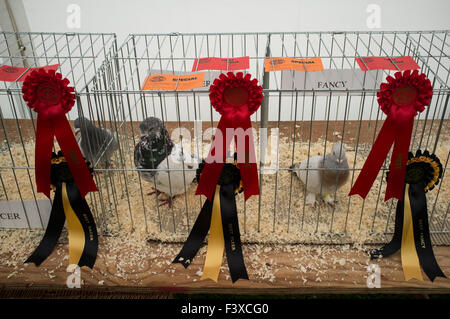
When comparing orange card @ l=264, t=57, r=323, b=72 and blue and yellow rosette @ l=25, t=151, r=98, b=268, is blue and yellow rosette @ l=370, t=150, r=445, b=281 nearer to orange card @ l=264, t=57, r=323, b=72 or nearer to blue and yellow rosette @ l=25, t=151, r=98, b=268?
orange card @ l=264, t=57, r=323, b=72

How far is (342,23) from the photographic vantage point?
2.05 meters

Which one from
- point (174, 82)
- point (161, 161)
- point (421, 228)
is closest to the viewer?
point (174, 82)

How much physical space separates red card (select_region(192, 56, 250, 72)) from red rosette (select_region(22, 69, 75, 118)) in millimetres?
434

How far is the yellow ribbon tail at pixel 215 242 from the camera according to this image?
1.20m

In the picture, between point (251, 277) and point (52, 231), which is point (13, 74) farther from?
point (251, 277)

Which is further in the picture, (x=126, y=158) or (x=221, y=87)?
(x=126, y=158)

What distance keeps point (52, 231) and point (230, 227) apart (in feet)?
2.01

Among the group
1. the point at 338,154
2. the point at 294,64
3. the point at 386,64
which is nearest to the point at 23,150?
the point at 294,64

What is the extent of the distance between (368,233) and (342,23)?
4.09 ft

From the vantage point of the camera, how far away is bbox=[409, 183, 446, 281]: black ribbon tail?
1.18m

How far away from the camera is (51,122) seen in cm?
109

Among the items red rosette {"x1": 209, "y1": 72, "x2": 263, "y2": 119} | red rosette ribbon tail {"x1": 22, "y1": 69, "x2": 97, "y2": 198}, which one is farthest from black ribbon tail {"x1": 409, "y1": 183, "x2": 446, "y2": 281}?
red rosette ribbon tail {"x1": 22, "y1": 69, "x2": 97, "y2": 198}
